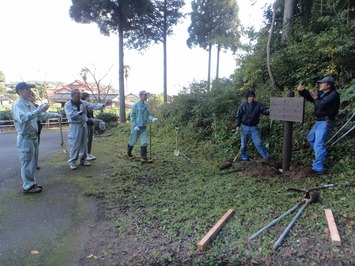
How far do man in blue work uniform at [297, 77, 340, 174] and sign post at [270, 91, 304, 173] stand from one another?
0.79ft

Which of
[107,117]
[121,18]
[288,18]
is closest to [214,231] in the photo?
[288,18]

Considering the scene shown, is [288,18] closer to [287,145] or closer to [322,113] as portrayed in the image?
[322,113]

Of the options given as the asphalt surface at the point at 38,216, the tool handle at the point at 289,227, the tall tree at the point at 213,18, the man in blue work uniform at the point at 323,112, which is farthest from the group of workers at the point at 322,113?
the tall tree at the point at 213,18

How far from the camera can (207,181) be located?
4371mm

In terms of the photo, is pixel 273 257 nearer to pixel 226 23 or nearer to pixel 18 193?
pixel 18 193

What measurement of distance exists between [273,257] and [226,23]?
20.8 metres

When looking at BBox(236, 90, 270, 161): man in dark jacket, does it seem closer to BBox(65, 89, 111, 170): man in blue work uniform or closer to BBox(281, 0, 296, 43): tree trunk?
BBox(65, 89, 111, 170): man in blue work uniform

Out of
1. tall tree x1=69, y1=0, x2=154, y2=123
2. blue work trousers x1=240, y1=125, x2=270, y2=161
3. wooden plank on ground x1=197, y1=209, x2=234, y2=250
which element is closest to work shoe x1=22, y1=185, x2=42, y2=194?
wooden plank on ground x1=197, y1=209, x2=234, y2=250

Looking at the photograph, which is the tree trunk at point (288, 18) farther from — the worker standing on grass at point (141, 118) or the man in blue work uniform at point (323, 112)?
the worker standing on grass at point (141, 118)

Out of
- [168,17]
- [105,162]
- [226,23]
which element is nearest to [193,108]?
[105,162]

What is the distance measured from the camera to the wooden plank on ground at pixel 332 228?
225 cm

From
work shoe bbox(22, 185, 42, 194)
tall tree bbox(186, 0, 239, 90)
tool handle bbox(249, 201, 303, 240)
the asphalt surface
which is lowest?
the asphalt surface

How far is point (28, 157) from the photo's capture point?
3.82m

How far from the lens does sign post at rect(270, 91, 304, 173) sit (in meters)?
4.04
